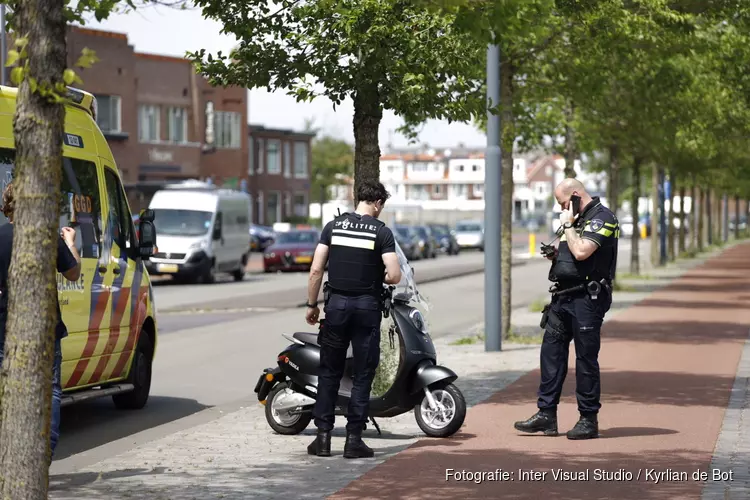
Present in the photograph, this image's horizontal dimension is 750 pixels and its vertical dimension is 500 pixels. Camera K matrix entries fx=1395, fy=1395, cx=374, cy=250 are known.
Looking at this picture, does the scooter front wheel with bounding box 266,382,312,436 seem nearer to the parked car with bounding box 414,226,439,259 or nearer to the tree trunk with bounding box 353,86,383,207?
the tree trunk with bounding box 353,86,383,207

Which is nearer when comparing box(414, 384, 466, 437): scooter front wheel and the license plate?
box(414, 384, 466, 437): scooter front wheel

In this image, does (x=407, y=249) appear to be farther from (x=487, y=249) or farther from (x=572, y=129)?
(x=487, y=249)

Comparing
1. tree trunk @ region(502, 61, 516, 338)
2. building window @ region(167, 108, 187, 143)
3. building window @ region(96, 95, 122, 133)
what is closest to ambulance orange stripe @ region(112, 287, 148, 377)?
tree trunk @ region(502, 61, 516, 338)

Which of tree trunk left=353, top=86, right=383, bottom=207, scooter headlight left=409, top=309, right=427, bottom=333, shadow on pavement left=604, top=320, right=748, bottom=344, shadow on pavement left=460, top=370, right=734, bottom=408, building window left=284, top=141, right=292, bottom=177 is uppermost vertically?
building window left=284, top=141, right=292, bottom=177

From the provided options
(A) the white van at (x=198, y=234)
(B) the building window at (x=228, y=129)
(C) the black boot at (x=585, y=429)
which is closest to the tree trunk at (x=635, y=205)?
(A) the white van at (x=198, y=234)

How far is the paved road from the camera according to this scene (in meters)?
10.8

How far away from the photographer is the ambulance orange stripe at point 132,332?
36.4 feet

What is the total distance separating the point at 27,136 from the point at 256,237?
58056 mm

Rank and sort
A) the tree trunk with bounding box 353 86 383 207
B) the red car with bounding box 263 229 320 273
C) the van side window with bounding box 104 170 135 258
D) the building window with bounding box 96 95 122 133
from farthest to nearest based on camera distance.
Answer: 1. the building window with bounding box 96 95 122 133
2. the red car with bounding box 263 229 320 273
3. the van side window with bounding box 104 170 135 258
4. the tree trunk with bounding box 353 86 383 207

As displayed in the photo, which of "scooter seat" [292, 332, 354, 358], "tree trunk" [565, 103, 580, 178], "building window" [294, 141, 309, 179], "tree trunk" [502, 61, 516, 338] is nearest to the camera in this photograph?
"scooter seat" [292, 332, 354, 358]

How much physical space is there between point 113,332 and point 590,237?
3.85 metres

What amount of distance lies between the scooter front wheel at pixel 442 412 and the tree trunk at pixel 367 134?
75.6 inches

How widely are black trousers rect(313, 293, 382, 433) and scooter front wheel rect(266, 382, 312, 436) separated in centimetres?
89

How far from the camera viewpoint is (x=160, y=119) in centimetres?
6481
